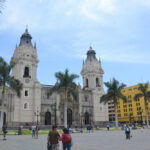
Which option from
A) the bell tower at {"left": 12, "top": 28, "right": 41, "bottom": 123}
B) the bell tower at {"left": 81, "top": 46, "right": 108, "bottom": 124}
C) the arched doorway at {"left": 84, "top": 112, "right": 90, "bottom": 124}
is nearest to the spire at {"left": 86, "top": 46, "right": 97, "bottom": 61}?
the bell tower at {"left": 81, "top": 46, "right": 108, "bottom": 124}

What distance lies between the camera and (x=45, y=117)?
53.7 metres

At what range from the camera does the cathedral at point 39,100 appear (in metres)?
50.0

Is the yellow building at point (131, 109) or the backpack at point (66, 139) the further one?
the yellow building at point (131, 109)

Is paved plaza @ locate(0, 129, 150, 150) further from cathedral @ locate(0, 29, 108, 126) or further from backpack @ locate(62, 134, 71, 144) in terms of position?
cathedral @ locate(0, 29, 108, 126)

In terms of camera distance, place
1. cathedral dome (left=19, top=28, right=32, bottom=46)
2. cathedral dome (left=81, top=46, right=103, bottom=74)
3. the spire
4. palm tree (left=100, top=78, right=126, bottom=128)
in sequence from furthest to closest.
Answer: the spire, cathedral dome (left=81, top=46, right=103, bottom=74), cathedral dome (left=19, top=28, right=32, bottom=46), palm tree (left=100, top=78, right=126, bottom=128)

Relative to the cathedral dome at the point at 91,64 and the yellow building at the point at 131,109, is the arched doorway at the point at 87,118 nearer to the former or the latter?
the cathedral dome at the point at 91,64

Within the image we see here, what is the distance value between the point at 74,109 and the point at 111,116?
144 ft

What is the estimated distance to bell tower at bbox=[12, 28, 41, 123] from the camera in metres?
50.2

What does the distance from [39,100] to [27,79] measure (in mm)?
6530

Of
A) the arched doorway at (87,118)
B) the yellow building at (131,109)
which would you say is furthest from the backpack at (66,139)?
the yellow building at (131,109)

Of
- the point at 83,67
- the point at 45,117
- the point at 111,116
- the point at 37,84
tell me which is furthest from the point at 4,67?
the point at 111,116

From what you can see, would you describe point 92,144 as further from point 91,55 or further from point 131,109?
point 131,109

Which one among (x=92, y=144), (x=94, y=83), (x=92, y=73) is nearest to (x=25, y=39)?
(x=92, y=73)

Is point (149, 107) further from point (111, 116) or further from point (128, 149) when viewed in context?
point (128, 149)
